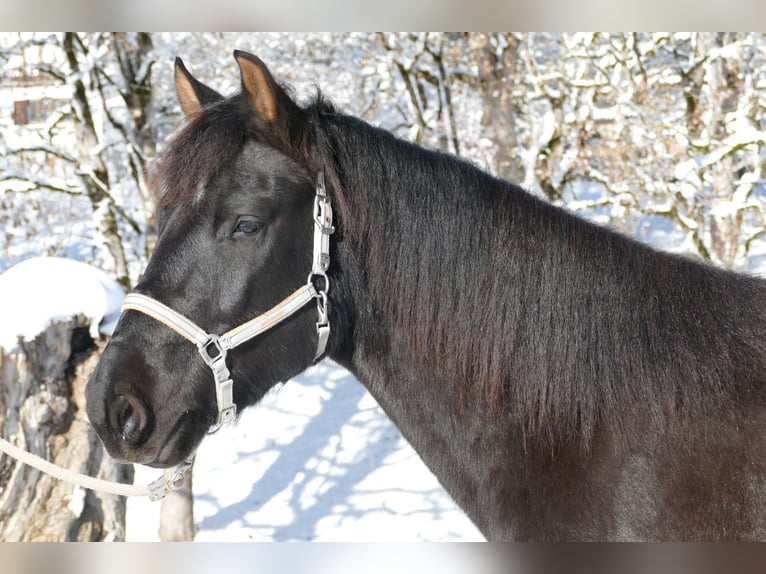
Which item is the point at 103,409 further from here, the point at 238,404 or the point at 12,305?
→ the point at 12,305

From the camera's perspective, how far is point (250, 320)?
6.19 feet

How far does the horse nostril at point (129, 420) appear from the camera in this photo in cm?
182

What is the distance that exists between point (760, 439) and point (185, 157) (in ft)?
5.64

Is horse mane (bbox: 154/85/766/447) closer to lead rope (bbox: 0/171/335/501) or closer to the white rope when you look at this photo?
lead rope (bbox: 0/171/335/501)

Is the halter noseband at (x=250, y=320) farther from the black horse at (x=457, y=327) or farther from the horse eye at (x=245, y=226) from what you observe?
the horse eye at (x=245, y=226)

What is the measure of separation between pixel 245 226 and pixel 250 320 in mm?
266

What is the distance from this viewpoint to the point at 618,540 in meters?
1.69

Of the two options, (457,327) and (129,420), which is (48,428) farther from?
(457,327)

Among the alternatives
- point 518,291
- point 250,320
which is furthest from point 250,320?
point 518,291

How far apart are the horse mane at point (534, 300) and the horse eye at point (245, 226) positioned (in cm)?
25

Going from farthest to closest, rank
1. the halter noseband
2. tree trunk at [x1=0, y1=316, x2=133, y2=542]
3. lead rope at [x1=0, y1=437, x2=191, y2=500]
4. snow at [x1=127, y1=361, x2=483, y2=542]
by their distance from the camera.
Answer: snow at [x1=127, y1=361, x2=483, y2=542] < tree trunk at [x1=0, y1=316, x2=133, y2=542] < lead rope at [x1=0, y1=437, x2=191, y2=500] < the halter noseband

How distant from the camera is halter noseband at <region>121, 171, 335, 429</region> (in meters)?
1.83

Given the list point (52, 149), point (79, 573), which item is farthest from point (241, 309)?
point (52, 149)

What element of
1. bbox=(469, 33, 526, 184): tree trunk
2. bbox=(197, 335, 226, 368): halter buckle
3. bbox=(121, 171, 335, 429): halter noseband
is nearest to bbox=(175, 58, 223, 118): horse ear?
bbox=(121, 171, 335, 429): halter noseband
